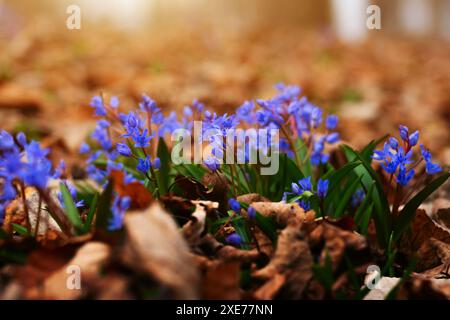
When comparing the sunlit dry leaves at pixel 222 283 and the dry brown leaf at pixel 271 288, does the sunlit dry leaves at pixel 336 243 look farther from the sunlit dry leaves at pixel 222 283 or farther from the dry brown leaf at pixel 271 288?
the sunlit dry leaves at pixel 222 283

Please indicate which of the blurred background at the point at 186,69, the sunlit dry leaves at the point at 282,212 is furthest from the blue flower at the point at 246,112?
the blurred background at the point at 186,69

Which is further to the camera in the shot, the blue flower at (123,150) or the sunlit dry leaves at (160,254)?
the blue flower at (123,150)

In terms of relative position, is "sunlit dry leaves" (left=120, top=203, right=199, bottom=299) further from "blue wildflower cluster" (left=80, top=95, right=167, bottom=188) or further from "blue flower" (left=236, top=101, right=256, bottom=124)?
"blue flower" (left=236, top=101, right=256, bottom=124)

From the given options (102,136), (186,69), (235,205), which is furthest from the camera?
(186,69)

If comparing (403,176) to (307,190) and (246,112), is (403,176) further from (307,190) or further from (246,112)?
(246,112)

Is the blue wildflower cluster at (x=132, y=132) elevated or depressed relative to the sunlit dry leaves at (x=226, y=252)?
elevated

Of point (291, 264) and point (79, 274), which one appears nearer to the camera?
point (79, 274)

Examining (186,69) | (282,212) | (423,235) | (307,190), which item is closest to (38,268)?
(282,212)
